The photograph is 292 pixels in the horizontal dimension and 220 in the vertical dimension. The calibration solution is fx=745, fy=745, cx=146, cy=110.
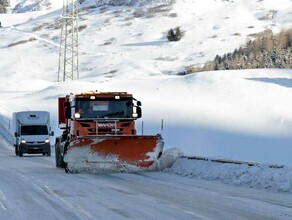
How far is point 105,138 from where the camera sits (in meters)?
22.6

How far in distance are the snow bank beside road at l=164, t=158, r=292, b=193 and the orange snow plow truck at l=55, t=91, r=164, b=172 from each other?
1.13 m

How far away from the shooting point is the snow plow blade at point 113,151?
2252 centimetres

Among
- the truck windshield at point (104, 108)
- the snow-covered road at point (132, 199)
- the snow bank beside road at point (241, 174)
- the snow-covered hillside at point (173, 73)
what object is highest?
the snow-covered hillside at point (173, 73)

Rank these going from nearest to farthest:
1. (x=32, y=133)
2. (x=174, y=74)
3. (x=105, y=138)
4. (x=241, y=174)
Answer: (x=241, y=174)
(x=105, y=138)
(x=32, y=133)
(x=174, y=74)

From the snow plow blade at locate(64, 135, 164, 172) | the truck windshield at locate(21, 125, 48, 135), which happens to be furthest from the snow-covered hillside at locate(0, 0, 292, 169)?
the truck windshield at locate(21, 125, 48, 135)

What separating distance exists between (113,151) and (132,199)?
25.1 feet

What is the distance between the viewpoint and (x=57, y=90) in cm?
7388

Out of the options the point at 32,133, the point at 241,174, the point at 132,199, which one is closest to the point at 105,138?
the point at 241,174

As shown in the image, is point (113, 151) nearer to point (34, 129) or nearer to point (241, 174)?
point (241, 174)

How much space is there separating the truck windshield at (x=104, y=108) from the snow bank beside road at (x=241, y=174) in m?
2.44

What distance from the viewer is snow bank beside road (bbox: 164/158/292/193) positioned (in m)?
17.2

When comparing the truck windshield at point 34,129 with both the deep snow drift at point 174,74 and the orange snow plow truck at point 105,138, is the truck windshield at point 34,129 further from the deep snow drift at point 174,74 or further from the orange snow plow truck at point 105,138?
the orange snow plow truck at point 105,138

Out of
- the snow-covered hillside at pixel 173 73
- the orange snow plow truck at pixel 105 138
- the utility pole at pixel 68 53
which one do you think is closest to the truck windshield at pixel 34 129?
the snow-covered hillside at pixel 173 73

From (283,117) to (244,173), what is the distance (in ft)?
118
